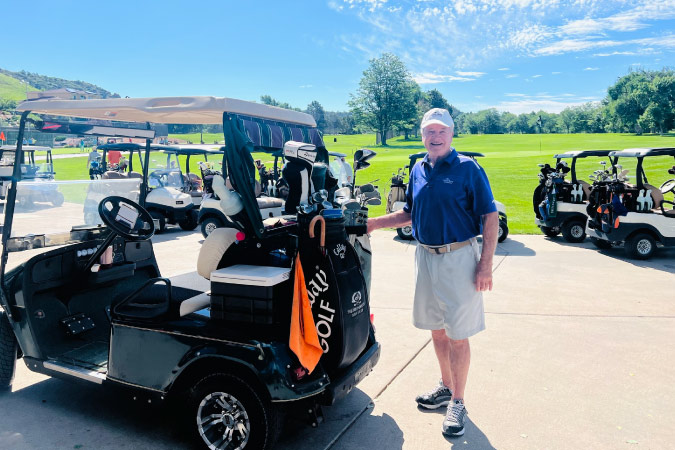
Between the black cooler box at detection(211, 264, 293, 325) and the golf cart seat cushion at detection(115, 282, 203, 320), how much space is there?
1.09ft

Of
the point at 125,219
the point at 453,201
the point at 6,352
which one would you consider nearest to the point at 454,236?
the point at 453,201

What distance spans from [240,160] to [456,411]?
6.63ft

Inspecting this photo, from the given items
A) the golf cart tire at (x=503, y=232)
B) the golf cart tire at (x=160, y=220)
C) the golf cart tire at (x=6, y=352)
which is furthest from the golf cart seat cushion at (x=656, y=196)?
the golf cart tire at (x=160, y=220)

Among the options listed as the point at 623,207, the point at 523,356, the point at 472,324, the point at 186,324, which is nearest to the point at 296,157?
the point at 186,324

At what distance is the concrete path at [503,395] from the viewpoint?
2.97m

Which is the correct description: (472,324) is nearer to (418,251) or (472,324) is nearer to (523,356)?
(418,251)

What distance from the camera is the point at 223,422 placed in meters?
2.71

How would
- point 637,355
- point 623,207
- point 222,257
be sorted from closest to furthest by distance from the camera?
point 222,257, point 637,355, point 623,207

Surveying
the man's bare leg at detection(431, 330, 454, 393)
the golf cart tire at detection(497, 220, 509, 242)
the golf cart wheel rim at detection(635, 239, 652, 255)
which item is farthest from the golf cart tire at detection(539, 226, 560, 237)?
the man's bare leg at detection(431, 330, 454, 393)

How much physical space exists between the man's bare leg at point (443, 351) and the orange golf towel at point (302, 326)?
1.15 meters

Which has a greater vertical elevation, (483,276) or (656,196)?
(656,196)

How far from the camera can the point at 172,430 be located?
3.10 metres

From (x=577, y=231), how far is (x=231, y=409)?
892cm

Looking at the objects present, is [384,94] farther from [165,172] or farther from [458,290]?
[458,290]
